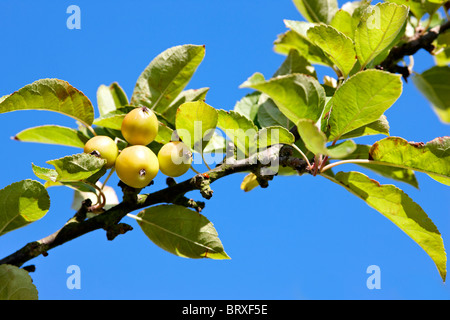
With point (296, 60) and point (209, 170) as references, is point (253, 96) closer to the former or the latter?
point (296, 60)

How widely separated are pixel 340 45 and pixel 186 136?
51 centimetres

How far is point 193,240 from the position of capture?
124cm

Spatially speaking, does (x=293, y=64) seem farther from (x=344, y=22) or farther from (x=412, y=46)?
(x=412, y=46)

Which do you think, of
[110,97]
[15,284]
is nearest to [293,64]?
[110,97]

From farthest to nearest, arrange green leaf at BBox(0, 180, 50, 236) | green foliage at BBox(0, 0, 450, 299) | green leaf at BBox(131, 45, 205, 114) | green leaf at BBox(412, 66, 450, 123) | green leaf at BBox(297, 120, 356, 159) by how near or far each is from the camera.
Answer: green leaf at BBox(412, 66, 450, 123), green leaf at BBox(131, 45, 205, 114), green leaf at BBox(0, 180, 50, 236), green foliage at BBox(0, 0, 450, 299), green leaf at BBox(297, 120, 356, 159)

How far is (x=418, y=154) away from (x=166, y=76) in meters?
Result: 0.76

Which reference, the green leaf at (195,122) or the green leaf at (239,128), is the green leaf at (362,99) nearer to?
the green leaf at (239,128)

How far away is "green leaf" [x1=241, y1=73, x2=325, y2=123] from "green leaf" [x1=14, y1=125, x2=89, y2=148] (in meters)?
0.61

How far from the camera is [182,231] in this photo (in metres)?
1.25

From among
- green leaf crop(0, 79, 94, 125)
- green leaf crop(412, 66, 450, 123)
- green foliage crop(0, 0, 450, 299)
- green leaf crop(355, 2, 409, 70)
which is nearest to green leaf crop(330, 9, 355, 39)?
green foliage crop(0, 0, 450, 299)

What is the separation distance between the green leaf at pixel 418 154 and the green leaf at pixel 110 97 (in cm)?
85

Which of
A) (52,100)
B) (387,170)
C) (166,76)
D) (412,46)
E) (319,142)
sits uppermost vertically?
(412,46)

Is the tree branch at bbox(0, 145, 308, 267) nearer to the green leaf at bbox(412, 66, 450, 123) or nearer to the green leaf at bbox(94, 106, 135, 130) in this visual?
the green leaf at bbox(94, 106, 135, 130)

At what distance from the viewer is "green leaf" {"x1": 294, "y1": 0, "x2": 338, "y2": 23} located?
1633mm
